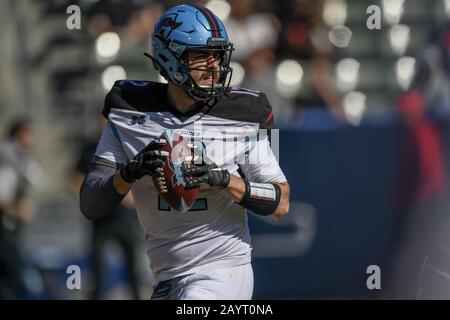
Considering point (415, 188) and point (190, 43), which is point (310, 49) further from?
point (190, 43)

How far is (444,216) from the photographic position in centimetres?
825

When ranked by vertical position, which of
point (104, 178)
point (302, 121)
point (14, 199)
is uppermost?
point (104, 178)

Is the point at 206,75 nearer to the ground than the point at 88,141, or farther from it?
farther from it

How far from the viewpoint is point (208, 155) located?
434cm

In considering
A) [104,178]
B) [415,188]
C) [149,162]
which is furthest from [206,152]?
[415,188]

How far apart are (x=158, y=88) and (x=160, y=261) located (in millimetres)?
785

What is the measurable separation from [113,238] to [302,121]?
1984 mm

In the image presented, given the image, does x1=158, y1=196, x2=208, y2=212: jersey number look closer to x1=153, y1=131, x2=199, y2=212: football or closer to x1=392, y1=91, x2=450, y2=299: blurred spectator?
x1=153, y1=131, x2=199, y2=212: football

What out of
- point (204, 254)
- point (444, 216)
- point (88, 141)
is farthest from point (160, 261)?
point (88, 141)

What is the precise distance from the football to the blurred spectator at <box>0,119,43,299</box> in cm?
492

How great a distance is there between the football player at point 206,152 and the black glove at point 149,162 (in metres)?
0.19

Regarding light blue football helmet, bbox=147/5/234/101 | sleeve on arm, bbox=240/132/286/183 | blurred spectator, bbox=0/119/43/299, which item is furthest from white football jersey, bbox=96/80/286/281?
blurred spectator, bbox=0/119/43/299

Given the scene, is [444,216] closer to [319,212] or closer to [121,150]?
[319,212]

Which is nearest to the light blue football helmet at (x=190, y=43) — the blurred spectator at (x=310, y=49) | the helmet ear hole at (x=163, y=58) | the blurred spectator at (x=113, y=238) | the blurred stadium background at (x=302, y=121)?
the helmet ear hole at (x=163, y=58)
